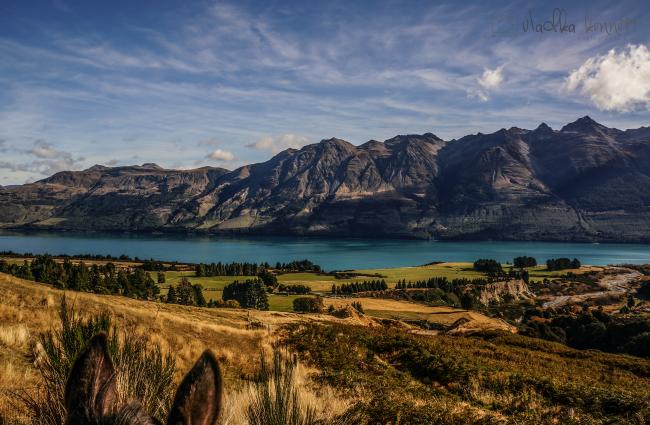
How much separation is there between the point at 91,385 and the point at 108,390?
0.39 ft

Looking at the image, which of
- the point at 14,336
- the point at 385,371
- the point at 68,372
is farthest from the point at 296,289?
the point at 68,372

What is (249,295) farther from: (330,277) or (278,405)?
(278,405)

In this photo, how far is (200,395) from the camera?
281 cm

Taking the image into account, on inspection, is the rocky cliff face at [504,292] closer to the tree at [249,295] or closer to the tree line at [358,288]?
the tree line at [358,288]

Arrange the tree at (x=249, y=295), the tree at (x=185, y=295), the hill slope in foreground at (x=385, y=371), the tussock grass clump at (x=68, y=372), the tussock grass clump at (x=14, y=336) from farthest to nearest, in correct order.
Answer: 1. the tree at (x=249, y=295)
2. the tree at (x=185, y=295)
3. the tussock grass clump at (x=14, y=336)
4. the hill slope in foreground at (x=385, y=371)
5. the tussock grass clump at (x=68, y=372)

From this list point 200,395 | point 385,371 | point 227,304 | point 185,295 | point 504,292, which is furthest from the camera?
point 504,292

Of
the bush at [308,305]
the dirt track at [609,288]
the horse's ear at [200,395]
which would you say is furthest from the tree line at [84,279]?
the dirt track at [609,288]

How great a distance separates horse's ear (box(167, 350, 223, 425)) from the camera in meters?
2.79

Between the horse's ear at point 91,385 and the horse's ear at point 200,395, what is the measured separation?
0.54 m

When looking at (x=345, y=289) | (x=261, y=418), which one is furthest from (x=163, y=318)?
(x=345, y=289)

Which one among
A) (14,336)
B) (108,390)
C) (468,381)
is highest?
(108,390)

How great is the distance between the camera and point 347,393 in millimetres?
12344

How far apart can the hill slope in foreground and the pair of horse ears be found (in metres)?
2.18

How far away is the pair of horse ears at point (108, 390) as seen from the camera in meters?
2.80
